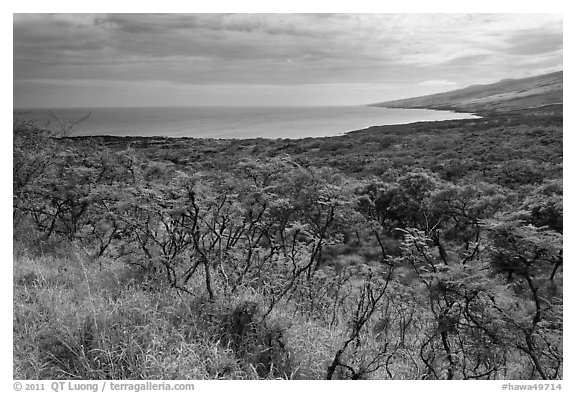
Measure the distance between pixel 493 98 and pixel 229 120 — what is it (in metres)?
2.90

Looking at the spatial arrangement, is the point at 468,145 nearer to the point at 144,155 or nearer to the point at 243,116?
the point at 243,116

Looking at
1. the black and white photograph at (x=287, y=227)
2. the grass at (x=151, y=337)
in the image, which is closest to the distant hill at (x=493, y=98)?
the black and white photograph at (x=287, y=227)

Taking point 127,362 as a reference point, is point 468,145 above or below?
above

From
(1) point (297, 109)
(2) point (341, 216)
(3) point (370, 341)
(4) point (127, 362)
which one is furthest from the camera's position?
(2) point (341, 216)

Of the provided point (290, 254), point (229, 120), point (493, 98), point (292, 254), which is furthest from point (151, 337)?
point (493, 98)

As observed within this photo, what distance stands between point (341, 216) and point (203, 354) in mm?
2209

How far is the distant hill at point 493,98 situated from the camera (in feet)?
12.0

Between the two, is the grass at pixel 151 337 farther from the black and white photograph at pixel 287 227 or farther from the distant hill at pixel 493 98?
the distant hill at pixel 493 98

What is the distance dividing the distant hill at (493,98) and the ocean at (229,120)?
0.37 ft

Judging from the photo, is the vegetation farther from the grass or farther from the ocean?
the ocean

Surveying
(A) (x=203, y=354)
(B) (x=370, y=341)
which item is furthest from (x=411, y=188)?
(A) (x=203, y=354)

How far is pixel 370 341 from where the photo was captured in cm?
322

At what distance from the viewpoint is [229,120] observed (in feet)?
13.6

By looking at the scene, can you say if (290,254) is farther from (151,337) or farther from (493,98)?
(493,98)
